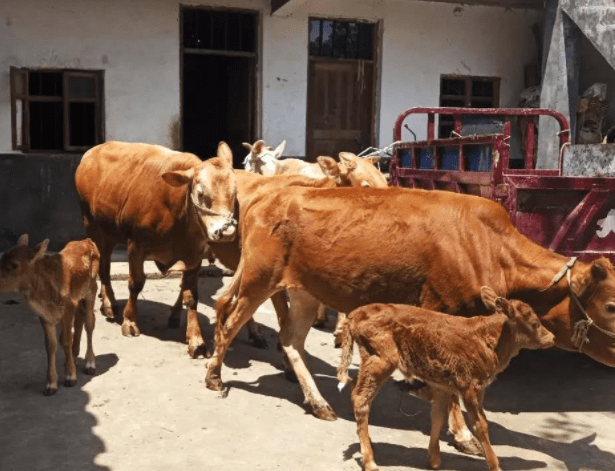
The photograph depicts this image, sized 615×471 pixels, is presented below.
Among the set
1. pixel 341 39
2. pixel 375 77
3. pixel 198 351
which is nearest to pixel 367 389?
pixel 198 351

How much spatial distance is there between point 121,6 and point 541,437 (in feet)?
32.0

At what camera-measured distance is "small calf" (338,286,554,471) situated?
500cm

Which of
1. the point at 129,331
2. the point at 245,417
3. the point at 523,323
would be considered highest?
the point at 523,323

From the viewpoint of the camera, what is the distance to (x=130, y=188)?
8531 millimetres

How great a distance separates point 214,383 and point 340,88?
8.85 meters

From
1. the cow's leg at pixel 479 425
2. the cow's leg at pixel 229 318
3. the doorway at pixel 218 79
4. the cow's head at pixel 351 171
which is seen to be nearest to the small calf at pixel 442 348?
the cow's leg at pixel 479 425

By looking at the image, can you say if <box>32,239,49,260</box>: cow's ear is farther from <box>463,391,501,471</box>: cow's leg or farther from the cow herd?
<box>463,391,501,471</box>: cow's leg

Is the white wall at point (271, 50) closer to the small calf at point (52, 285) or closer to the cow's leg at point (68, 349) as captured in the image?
the small calf at point (52, 285)

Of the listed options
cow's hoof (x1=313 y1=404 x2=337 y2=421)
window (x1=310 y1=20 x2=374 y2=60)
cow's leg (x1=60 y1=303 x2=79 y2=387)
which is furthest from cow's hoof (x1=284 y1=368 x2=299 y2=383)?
window (x1=310 y1=20 x2=374 y2=60)

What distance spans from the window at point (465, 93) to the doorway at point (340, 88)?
1498mm

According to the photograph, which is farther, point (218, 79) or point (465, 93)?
point (218, 79)

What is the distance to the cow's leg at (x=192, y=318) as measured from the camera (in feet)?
24.9

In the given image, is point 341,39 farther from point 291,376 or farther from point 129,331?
point 291,376

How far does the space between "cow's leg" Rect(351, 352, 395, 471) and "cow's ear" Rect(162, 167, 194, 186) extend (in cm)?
306
